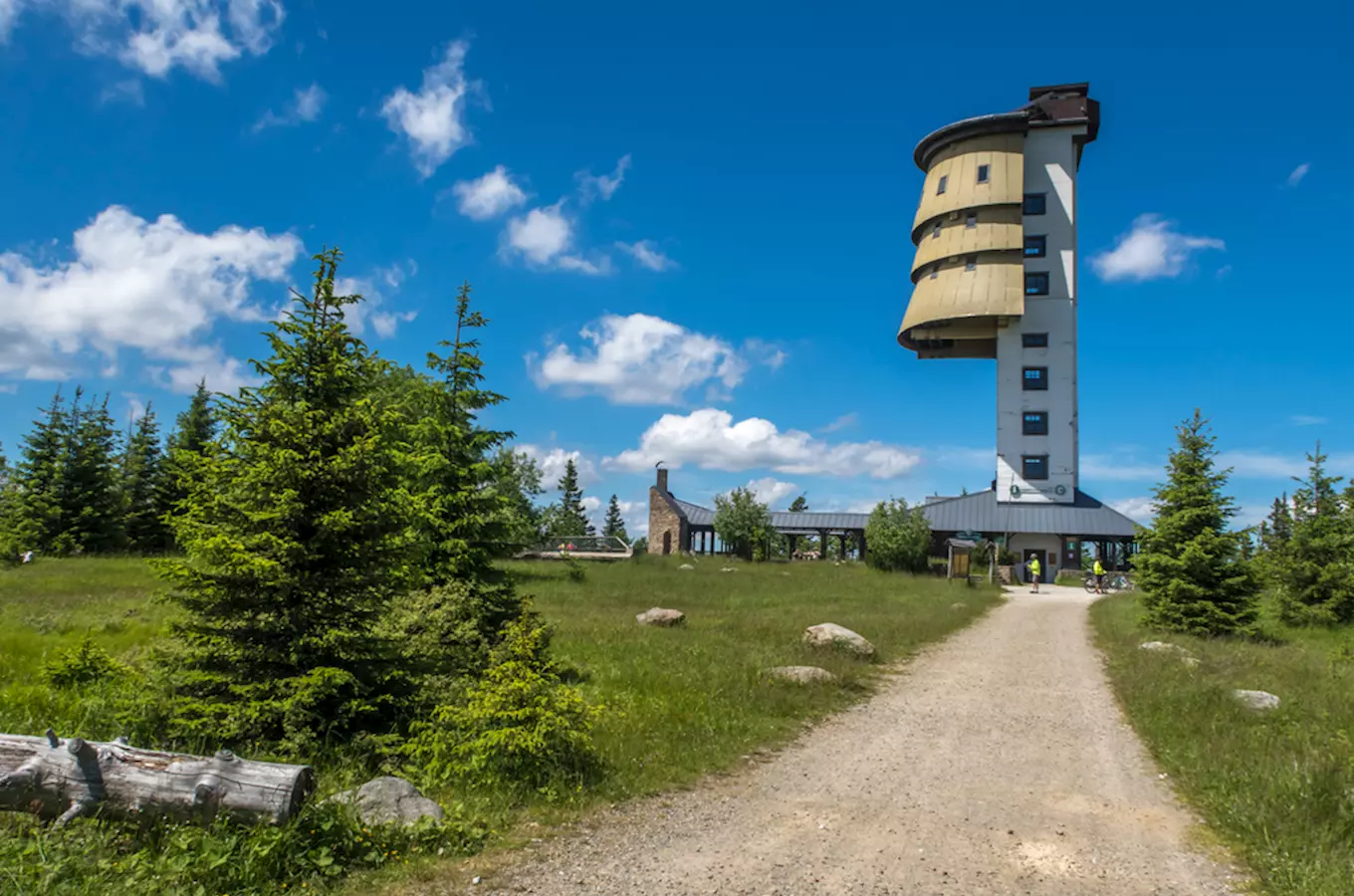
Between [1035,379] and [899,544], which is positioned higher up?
[1035,379]

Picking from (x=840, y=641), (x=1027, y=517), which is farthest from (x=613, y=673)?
(x=1027, y=517)

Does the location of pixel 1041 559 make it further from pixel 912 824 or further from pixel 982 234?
pixel 912 824

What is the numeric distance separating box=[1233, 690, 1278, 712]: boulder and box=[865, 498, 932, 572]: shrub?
37106 mm

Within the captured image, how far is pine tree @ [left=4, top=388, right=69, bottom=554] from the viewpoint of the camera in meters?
35.2

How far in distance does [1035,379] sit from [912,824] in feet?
184

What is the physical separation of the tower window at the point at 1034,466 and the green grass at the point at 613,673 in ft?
96.4

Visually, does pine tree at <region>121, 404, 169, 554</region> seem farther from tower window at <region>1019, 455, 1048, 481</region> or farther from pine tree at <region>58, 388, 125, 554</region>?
tower window at <region>1019, 455, 1048, 481</region>

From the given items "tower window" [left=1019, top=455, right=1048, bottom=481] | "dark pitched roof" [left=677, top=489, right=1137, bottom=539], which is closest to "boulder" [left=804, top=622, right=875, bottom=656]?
"dark pitched roof" [left=677, top=489, right=1137, bottom=539]

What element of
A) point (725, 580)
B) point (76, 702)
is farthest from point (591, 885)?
point (725, 580)

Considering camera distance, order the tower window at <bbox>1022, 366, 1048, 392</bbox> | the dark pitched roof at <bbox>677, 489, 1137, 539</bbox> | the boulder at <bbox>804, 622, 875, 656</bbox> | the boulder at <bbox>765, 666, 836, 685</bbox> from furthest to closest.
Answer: the tower window at <bbox>1022, 366, 1048, 392</bbox>
the dark pitched roof at <bbox>677, 489, 1137, 539</bbox>
the boulder at <bbox>804, 622, 875, 656</bbox>
the boulder at <bbox>765, 666, 836, 685</bbox>

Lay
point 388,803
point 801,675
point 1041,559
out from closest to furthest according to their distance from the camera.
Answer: point 388,803 → point 801,675 → point 1041,559

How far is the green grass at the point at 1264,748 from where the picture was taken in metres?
5.93

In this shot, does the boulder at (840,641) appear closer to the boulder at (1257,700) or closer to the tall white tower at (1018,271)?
the boulder at (1257,700)

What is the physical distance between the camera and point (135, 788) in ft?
17.4
